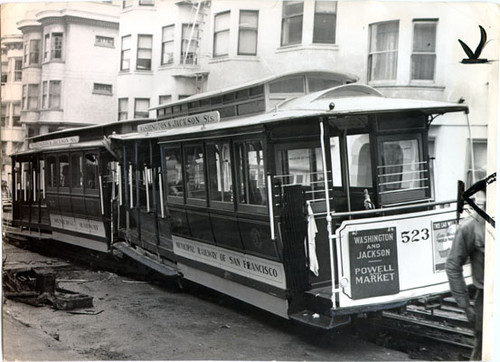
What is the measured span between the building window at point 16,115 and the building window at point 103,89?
0.73 metres

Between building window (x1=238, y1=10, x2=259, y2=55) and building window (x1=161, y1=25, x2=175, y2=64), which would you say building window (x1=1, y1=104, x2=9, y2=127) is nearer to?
building window (x1=161, y1=25, x2=175, y2=64)

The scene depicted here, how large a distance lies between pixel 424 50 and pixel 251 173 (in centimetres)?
183

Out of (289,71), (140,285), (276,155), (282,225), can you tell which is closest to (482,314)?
(282,225)

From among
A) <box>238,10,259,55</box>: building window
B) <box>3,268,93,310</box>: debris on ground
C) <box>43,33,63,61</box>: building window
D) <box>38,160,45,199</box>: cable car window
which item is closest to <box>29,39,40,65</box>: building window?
<box>43,33,63,61</box>: building window

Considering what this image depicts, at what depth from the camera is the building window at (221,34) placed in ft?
17.1

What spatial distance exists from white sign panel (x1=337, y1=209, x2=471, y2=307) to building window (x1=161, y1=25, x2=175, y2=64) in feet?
8.22

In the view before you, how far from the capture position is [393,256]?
4.61 m

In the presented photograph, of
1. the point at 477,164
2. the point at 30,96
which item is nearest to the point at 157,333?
the point at 30,96

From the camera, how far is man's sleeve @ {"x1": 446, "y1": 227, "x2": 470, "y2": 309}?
4090mm

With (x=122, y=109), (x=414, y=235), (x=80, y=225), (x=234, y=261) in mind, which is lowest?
(x=234, y=261)

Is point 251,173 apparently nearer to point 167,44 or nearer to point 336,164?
point 336,164

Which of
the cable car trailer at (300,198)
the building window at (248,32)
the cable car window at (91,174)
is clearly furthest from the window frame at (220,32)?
the cable car window at (91,174)

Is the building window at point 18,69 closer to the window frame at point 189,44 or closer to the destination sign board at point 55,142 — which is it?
the destination sign board at point 55,142

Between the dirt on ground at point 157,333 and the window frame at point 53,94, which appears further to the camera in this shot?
the window frame at point 53,94
